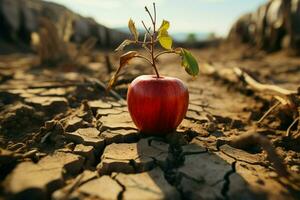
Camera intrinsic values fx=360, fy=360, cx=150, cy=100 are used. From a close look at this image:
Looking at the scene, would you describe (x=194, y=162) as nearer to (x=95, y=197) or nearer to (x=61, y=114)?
(x=95, y=197)

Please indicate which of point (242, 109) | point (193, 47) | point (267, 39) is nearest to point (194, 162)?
point (242, 109)

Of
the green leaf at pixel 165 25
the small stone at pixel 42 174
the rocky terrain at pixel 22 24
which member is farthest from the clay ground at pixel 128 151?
the rocky terrain at pixel 22 24

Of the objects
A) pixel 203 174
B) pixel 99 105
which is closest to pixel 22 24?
pixel 99 105

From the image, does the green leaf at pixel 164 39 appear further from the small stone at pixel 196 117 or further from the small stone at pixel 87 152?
the small stone at pixel 196 117

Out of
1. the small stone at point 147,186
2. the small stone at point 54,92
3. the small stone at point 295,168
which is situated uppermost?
the small stone at point 54,92

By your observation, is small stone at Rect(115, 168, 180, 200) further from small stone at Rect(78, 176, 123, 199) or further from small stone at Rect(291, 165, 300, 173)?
small stone at Rect(291, 165, 300, 173)

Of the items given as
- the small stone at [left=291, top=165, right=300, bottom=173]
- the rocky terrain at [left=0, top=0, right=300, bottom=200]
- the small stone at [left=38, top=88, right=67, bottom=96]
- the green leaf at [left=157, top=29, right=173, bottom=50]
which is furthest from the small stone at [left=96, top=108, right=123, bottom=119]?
the small stone at [left=291, top=165, right=300, bottom=173]
